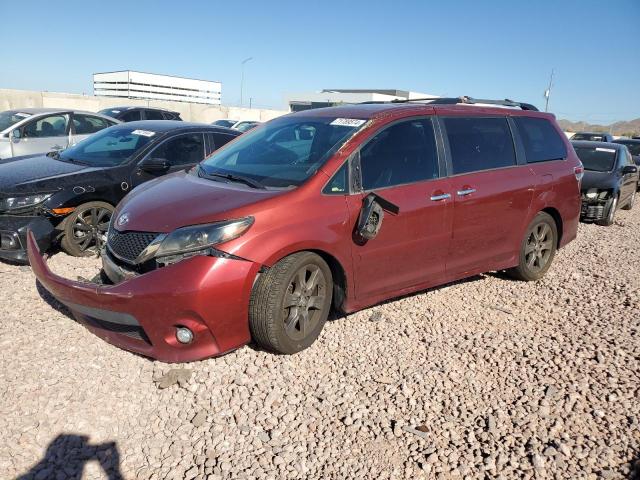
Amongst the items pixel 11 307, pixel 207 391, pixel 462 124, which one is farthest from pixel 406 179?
pixel 11 307

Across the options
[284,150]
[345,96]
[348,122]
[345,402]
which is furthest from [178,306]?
[345,96]

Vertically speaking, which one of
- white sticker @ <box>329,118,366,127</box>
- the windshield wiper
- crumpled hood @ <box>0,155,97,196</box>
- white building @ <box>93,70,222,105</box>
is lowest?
crumpled hood @ <box>0,155,97,196</box>

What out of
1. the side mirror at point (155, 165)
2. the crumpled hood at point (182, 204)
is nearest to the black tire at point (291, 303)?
the crumpled hood at point (182, 204)

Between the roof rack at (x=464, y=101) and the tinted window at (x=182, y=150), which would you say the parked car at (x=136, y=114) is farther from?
the roof rack at (x=464, y=101)

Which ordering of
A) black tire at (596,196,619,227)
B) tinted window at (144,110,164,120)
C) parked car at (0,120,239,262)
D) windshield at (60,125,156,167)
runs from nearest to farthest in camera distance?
parked car at (0,120,239,262) → windshield at (60,125,156,167) → black tire at (596,196,619,227) → tinted window at (144,110,164,120)

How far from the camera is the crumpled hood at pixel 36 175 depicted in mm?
5031

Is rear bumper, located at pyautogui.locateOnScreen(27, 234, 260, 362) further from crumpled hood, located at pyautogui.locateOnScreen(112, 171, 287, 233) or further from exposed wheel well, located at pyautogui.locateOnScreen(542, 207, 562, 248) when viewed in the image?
exposed wheel well, located at pyautogui.locateOnScreen(542, 207, 562, 248)

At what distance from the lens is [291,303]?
3.43 metres

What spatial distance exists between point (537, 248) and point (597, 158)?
20.2 feet

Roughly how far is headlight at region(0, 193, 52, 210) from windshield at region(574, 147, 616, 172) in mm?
9555

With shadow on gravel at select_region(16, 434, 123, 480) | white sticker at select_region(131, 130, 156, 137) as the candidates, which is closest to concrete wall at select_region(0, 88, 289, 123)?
white sticker at select_region(131, 130, 156, 137)

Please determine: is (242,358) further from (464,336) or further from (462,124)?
(462,124)

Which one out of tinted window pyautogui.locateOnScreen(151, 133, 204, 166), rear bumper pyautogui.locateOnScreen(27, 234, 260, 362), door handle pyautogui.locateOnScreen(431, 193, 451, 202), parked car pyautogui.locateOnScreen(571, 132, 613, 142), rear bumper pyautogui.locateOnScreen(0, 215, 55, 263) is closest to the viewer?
rear bumper pyautogui.locateOnScreen(27, 234, 260, 362)

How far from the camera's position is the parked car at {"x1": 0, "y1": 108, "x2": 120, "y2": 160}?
9.35 meters
